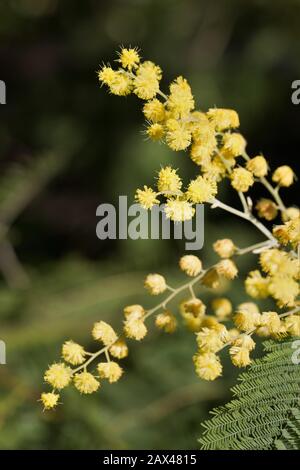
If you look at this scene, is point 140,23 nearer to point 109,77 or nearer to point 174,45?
point 174,45

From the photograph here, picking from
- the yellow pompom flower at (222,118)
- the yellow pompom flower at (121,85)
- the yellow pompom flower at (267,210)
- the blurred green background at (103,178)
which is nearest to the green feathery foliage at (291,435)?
the yellow pompom flower at (267,210)

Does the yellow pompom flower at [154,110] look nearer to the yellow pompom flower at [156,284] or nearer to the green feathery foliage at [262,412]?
the yellow pompom flower at [156,284]

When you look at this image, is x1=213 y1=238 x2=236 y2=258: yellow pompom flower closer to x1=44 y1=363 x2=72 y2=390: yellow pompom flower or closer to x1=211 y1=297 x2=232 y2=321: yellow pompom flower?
x1=211 y1=297 x2=232 y2=321: yellow pompom flower

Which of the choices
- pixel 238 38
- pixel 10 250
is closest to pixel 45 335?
pixel 10 250

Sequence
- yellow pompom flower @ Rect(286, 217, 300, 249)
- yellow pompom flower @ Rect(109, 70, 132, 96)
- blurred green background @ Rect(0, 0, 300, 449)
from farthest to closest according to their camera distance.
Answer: blurred green background @ Rect(0, 0, 300, 449)
yellow pompom flower @ Rect(109, 70, 132, 96)
yellow pompom flower @ Rect(286, 217, 300, 249)

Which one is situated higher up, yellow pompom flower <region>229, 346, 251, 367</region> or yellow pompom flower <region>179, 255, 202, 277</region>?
yellow pompom flower <region>179, 255, 202, 277</region>

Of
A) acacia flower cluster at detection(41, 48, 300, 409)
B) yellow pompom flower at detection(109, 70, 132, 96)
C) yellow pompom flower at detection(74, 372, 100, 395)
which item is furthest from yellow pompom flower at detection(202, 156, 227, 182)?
yellow pompom flower at detection(74, 372, 100, 395)

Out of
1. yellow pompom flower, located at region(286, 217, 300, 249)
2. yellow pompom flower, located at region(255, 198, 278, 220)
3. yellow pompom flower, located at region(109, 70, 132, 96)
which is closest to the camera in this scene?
yellow pompom flower, located at region(286, 217, 300, 249)
